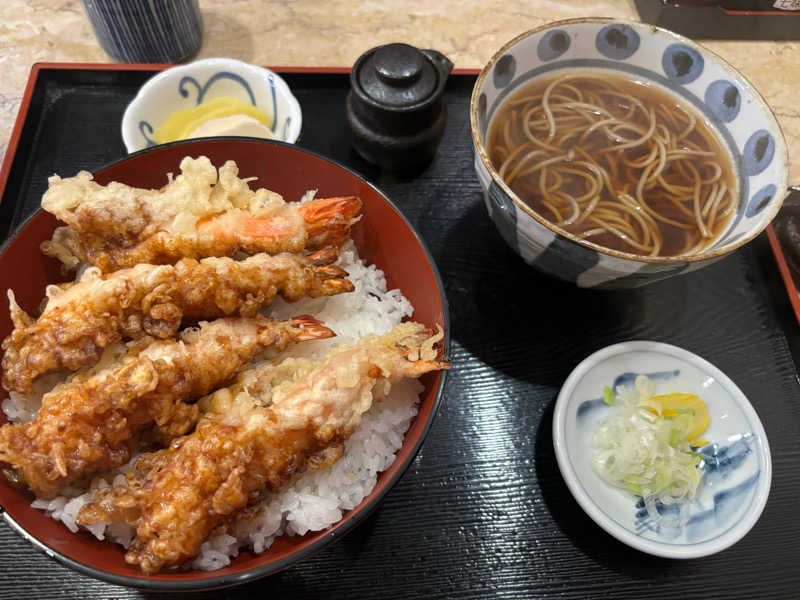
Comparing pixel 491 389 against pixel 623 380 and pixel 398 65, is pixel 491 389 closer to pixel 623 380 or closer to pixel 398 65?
pixel 623 380

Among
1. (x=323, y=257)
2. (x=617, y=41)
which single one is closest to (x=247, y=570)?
(x=323, y=257)

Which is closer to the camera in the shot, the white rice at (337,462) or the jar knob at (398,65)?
the white rice at (337,462)

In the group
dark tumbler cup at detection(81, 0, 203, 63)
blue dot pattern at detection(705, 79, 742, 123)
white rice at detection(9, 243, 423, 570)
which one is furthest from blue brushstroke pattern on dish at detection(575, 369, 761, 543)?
dark tumbler cup at detection(81, 0, 203, 63)

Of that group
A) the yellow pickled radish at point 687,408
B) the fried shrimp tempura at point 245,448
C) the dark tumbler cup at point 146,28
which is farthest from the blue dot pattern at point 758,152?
the dark tumbler cup at point 146,28

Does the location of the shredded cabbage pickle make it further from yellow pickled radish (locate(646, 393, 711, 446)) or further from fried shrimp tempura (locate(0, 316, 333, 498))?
fried shrimp tempura (locate(0, 316, 333, 498))

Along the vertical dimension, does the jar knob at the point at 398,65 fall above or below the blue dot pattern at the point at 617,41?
above

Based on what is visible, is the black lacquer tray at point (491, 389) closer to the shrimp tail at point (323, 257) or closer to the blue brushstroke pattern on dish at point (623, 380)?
the blue brushstroke pattern on dish at point (623, 380)

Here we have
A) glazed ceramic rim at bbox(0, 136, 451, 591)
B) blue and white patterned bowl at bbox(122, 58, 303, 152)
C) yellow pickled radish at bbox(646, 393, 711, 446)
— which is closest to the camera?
glazed ceramic rim at bbox(0, 136, 451, 591)
